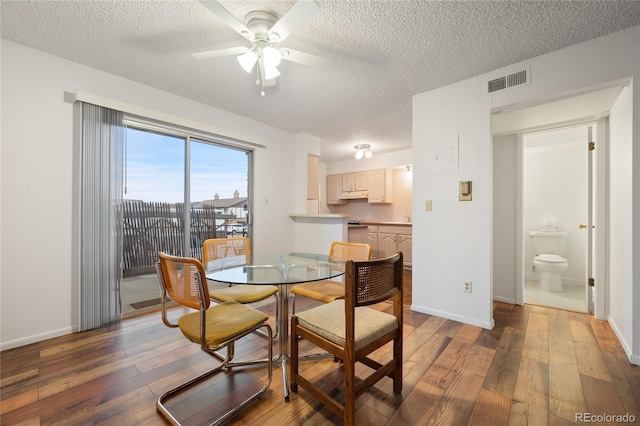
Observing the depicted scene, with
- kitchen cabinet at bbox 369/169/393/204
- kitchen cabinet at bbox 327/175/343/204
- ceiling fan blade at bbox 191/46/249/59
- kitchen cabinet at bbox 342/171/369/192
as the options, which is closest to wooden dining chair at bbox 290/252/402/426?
ceiling fan blade at bbox 191/46/249/59

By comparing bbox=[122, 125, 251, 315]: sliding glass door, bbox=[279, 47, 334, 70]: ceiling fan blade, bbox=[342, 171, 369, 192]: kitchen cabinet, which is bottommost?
bbox=[122, 125, 251, 315]: sliding glass door

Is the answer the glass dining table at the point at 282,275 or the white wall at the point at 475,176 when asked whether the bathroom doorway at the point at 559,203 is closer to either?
the white wall at the point at 475,176

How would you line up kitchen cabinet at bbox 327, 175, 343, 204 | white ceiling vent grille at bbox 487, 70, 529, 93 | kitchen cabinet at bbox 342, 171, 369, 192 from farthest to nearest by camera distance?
kitchen cabinet at bbox 327, 175, 343, 204
kitchen cabinet at bbox 342, 171, 369, 192
white ceiling vent grille at bbox 487, 70, 529, 93

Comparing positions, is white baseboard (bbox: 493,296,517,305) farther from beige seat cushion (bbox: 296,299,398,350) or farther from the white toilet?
beige seat cushion (bbox: 296,299,398,350)

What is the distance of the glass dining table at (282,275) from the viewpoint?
159cm

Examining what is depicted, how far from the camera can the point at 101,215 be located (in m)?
2.45

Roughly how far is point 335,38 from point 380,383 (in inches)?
98.0

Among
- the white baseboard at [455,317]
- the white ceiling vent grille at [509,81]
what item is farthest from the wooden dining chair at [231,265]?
the white ceiling vent grille at [509,81]

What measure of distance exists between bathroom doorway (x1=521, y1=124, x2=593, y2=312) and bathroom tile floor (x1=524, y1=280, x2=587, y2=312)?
13 mm

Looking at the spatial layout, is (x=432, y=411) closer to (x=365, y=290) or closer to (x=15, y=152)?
(x=365, y=290)

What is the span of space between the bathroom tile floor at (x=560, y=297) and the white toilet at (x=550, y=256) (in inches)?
5.6

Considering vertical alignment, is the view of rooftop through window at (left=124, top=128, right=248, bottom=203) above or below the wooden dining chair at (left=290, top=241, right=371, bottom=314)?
above

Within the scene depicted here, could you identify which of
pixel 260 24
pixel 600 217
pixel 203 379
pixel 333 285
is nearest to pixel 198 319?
pixel 203 379

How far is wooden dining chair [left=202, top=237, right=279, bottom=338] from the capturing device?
1.99 metres
